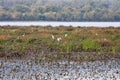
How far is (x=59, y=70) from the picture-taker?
85.6ft

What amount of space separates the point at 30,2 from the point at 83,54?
150913mm

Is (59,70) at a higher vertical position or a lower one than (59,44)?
higher

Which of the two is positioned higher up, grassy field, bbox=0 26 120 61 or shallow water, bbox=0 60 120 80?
shallow water, bbox=0 60 120 80

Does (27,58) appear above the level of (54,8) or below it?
above

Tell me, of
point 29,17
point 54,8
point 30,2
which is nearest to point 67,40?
point 29,17

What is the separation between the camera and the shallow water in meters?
24.0

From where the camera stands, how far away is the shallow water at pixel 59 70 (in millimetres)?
24016

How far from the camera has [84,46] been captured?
3478 cm

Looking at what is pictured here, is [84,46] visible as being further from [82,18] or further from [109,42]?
[82,18]

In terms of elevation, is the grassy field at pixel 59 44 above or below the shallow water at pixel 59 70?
below

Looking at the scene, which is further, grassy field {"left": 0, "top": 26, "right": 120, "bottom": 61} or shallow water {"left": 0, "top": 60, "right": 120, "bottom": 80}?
grassy field {"left": 0, "top": 26, "right": 120, "bottom": 61}

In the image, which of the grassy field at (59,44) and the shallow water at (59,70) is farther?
the grassy field at (59,44)

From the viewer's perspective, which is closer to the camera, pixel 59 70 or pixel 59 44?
pixel 59 70

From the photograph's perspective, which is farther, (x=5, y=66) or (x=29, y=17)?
(x=29, y=17)
